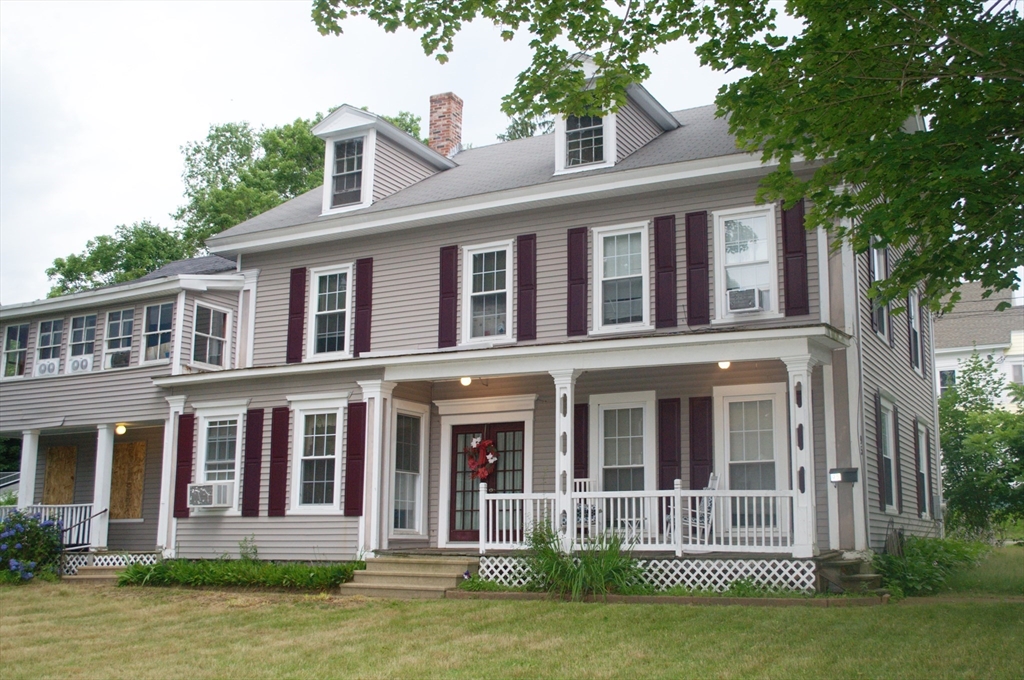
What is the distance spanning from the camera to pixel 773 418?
14047 mm

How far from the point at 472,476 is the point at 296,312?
14.3 ft

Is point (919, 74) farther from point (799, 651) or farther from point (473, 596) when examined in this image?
point (473, 596)

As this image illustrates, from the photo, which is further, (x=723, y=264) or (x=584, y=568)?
(x=723, y=264)

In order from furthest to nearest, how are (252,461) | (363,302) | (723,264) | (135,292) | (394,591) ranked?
(135,292), (363,302), (252,461), (723,264), (394,591)

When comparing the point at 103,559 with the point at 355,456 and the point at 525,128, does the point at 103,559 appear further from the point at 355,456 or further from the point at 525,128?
the point at 525,128

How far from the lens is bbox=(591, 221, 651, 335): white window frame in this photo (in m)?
14.9

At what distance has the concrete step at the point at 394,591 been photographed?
1321 cm

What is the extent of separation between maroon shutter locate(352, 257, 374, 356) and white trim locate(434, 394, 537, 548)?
5.44 ft

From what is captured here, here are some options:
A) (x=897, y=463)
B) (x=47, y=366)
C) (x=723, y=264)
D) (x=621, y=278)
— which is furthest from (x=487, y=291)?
(x=47, y=366)

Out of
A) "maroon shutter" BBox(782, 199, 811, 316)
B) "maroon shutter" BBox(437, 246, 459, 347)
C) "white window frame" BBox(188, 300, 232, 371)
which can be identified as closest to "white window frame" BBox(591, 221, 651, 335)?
"maroon shutter" BBox(782, 199, 811, 316)

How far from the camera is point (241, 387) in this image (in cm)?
1722

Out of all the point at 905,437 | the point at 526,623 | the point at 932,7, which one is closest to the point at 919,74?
the point at 932,7

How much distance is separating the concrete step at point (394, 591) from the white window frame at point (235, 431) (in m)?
3.57

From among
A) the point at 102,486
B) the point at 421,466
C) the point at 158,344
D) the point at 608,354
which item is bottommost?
the point at 102,486
